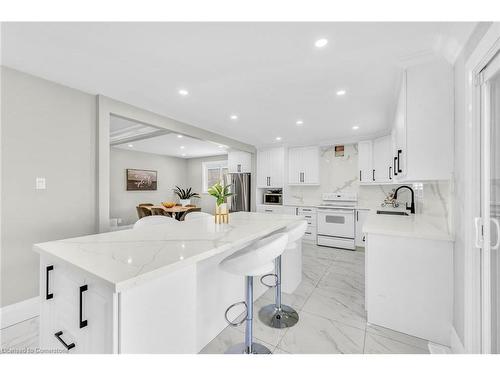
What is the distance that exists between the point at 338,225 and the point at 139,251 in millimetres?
4018

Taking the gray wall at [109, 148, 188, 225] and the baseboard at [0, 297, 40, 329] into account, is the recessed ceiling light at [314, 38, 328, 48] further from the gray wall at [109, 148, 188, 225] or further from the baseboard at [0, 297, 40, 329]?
the gray wall at [109, 148, 188, 225]

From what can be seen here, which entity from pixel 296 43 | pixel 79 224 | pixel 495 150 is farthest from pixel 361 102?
pixel 79 224

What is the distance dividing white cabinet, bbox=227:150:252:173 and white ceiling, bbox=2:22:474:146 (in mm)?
2610

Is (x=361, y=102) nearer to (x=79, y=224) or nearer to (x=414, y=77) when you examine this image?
(x=414, y=77)

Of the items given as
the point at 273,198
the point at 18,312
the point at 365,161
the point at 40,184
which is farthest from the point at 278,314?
the point at 273,198

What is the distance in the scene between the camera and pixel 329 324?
6.20ft

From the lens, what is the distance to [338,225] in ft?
14.2

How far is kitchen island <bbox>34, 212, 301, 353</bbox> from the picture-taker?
83cm

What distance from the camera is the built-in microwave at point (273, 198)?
17.8 ft

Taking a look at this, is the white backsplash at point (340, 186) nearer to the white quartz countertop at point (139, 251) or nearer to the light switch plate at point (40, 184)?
the white quartz countertop at point (139, 251)

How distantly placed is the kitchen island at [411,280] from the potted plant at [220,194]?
130 cm

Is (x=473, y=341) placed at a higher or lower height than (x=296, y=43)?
lower

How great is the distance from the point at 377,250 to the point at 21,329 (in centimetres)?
323

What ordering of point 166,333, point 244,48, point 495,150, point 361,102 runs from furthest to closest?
point 361,102 → point 244,48 → point 495,150 → point 166,333
